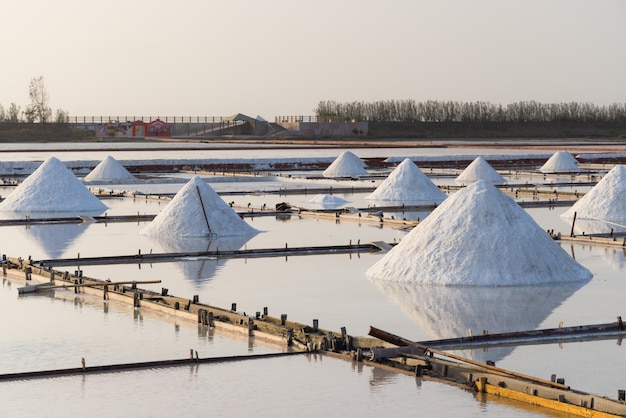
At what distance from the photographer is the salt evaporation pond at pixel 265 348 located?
644cm

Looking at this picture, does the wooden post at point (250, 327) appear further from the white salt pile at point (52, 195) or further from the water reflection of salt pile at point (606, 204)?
the white salt pile at point (52, 195)

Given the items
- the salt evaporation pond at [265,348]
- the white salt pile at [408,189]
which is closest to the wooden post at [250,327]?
the salt evaporation pond at [265,348]

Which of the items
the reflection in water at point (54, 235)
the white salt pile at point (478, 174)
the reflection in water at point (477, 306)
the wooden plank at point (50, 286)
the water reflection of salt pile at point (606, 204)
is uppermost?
the white salt pile at point (478, 174)

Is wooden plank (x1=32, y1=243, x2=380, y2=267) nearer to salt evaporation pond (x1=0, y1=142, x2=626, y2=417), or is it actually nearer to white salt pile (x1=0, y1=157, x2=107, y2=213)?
salt evaporation pond (x1=0, y1=142, x2=626, y2=417)

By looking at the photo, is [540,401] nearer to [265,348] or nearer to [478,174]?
[265,348]

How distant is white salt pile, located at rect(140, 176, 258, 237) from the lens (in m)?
15.1

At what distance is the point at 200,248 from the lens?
13.8 m

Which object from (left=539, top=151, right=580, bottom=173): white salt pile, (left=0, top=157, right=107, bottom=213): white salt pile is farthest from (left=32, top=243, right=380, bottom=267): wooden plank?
(left=539, top=151, right=580, bottom=173): white salt pile

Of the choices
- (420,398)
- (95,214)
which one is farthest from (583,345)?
(95,214)

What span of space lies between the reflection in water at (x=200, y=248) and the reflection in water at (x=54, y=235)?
107cm

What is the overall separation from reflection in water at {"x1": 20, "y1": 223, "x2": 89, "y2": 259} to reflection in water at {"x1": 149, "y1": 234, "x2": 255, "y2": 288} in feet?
3.51

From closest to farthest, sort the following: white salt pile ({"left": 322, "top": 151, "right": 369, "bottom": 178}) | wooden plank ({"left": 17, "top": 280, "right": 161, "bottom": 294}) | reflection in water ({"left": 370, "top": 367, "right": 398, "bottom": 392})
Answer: reflection in water ({"left": 370, "top": 367, "right": 398, "bottom": 392}), wooden plank ({"left": 17, "top": 280, "right": 161, "bottom": 294}), white salt pile ({"left": 322, "top": 151, "right": 369, "bottom": 178})

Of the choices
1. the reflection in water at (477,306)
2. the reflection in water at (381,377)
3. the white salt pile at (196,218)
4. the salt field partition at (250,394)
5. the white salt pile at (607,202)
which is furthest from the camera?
the white salt pile at (607,202)

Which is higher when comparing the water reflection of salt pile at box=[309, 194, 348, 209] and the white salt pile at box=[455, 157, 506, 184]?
the white salt pile at box=[455, 157, 506, 184]
